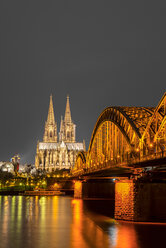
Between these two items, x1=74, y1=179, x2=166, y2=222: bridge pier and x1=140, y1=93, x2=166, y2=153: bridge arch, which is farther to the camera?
x1=140, y1=93, x2=166, y2=153: bridge arch

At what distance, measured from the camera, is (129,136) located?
57156 millimetres

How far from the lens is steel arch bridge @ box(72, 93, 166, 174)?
43.4 metres

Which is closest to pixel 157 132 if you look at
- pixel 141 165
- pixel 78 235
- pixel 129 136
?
pixel 141 165

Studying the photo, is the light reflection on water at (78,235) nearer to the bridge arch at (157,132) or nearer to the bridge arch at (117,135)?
the bridge arch at (157,132)

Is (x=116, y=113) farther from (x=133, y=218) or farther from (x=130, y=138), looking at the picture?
(x=133, y=218)

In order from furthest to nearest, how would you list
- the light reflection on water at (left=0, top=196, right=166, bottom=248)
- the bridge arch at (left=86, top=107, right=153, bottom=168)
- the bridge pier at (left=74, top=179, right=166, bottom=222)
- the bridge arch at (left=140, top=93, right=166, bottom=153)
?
1. the bridge arch at (left=86, top=107, right=153, bottom=168)
2. the bridge arch at (left=140, top=93, right=166, bottom=153)
3. the bridge pier at (left=74, top=179, right=166, bottom=222)
4. the light reflection on water at (left=0, top=196, right=166, bottom=248)

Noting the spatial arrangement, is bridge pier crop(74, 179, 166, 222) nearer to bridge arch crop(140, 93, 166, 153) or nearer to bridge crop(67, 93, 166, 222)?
bridge crop(67, 93, 166, 222)

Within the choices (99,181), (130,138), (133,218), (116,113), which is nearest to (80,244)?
(133,218)

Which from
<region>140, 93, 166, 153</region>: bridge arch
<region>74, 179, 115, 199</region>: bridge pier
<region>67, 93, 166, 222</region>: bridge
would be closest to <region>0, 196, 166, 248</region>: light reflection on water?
<region>67, 93, 166, 222</region>: bridge

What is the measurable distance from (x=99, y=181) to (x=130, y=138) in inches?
1678

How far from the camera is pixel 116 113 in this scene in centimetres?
6444

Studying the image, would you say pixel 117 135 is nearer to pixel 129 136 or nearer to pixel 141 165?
pixel 129 136

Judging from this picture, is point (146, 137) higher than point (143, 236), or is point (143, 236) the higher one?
point (146, 137)

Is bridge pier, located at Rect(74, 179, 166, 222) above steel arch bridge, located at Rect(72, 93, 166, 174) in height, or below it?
below
